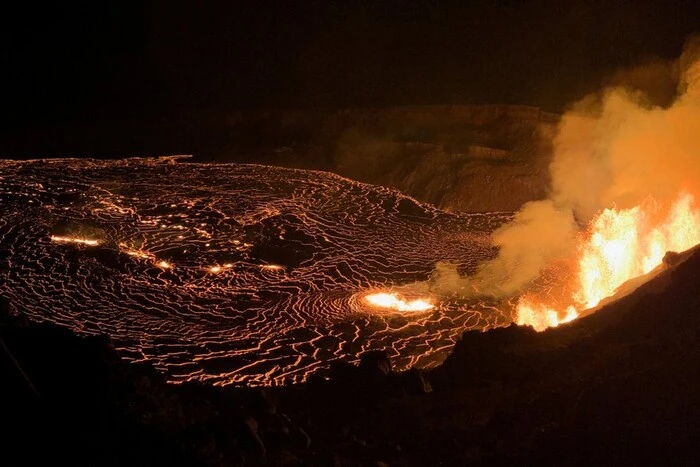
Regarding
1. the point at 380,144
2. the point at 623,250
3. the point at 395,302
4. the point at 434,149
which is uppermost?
the point at 380,144

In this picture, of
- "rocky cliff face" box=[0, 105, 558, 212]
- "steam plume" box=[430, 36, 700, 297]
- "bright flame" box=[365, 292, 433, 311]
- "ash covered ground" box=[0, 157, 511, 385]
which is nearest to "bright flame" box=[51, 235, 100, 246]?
"ash covered ground" box=[0, 157, 511, 385]

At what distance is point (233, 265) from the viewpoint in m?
14.9

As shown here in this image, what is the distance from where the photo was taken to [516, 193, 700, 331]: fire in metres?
11.9

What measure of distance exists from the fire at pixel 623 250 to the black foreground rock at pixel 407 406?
3406 millimetres

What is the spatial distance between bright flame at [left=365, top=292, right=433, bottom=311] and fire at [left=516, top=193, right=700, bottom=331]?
1831mm

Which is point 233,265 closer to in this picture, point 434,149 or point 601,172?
point 434,149

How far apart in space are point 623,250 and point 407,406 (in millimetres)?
7900

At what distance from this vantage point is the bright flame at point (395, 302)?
12.7m

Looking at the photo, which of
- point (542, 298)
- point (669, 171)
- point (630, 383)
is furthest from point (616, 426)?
point (669, 171)

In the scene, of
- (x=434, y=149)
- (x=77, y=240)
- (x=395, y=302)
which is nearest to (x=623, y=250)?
(x=395, y=302)

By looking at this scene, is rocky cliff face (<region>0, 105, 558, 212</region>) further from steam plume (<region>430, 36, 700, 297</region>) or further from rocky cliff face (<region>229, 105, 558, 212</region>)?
steam plume (<region>430, 36, 700, 297</region>)

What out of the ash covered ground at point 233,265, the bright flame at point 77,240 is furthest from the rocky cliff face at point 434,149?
the bright flame at point 77,240

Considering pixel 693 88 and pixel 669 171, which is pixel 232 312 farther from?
pixel 693 88

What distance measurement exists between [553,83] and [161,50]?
78.4 ft
